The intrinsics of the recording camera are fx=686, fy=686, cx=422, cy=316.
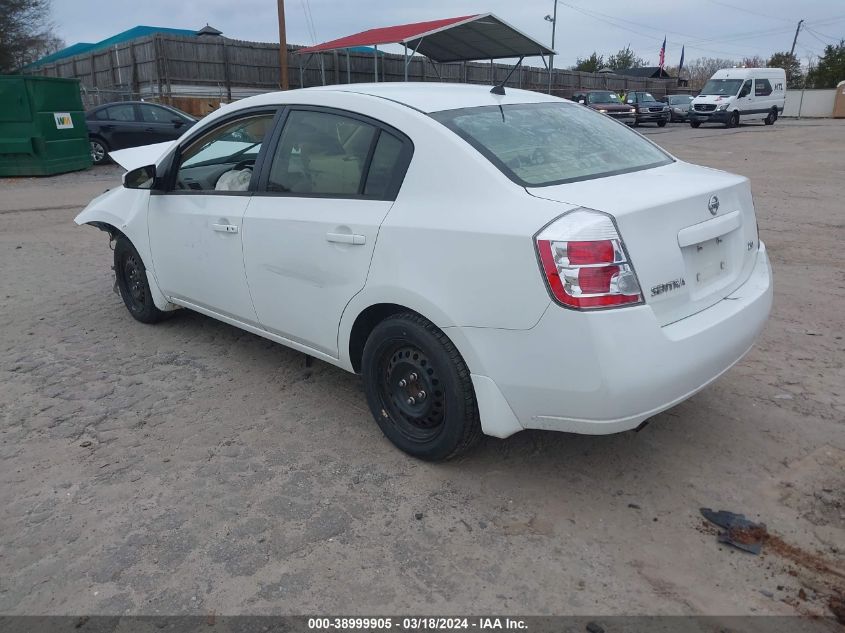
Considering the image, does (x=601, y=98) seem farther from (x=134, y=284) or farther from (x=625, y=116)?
(x=134, y=284)

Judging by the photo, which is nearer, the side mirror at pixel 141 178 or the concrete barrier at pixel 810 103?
the side mirror at pixel 141 178

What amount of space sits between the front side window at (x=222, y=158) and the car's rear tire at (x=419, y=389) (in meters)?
1.50

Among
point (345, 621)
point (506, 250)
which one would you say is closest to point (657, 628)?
point (345, 621)

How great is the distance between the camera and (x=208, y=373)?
4.38m

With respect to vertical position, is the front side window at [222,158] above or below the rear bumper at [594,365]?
above

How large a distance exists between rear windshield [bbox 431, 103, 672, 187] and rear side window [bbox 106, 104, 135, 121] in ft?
50.2

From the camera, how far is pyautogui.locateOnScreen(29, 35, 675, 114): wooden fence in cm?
2484

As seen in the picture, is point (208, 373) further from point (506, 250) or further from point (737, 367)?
point (737, 367)

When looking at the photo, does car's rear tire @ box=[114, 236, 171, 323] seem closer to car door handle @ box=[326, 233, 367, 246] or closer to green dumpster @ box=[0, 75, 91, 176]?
car door handle @ box=[326, 233, 367, 246]

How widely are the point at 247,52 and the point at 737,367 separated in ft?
87.6

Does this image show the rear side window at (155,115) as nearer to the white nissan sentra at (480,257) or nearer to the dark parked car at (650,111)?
the white nissan sentra at (480,257)

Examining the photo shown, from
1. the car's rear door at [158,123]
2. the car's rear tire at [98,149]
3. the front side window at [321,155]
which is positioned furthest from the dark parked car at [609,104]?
the front side window at [321,155]

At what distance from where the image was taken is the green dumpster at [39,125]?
45.4 feet

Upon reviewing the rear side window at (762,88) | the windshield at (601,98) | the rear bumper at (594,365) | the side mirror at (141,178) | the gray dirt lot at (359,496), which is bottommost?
the gray dirt lot at (359,496)
